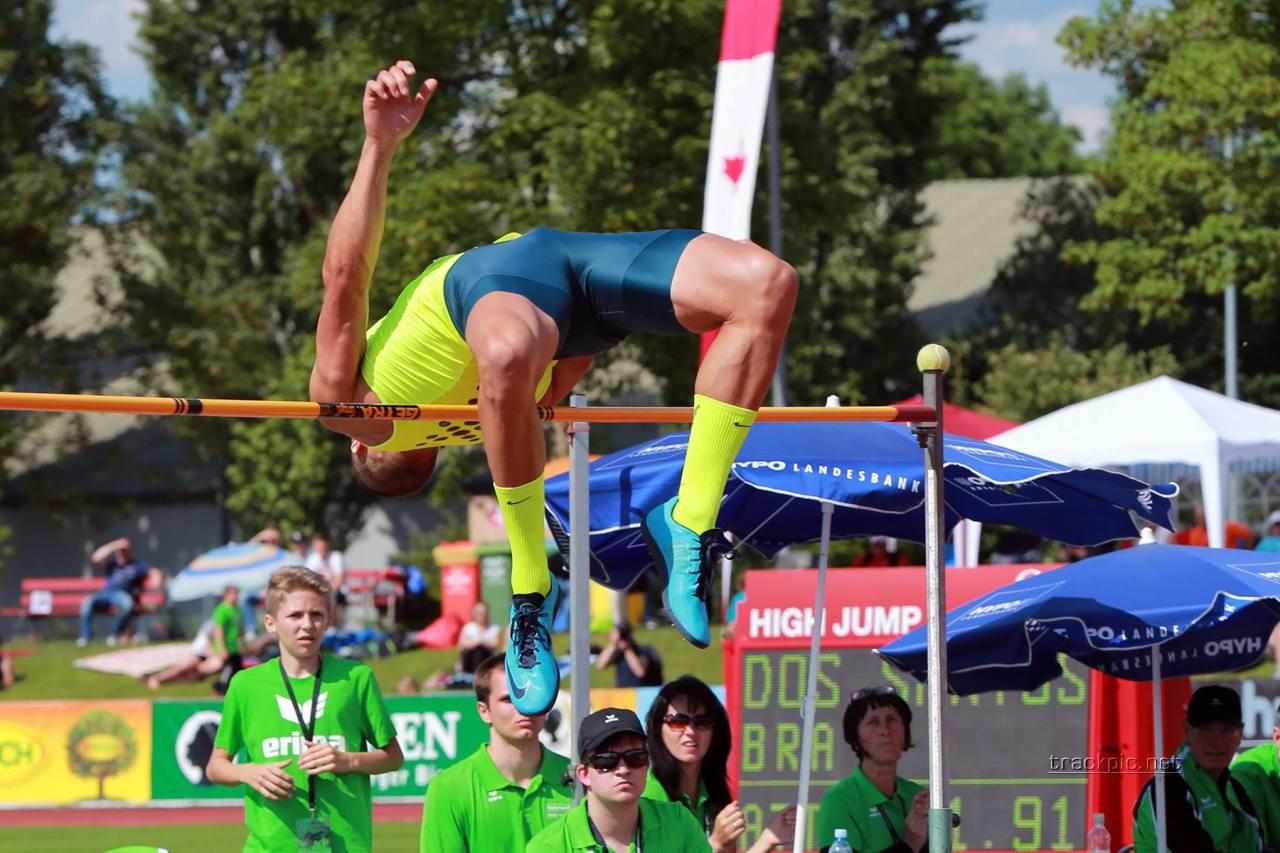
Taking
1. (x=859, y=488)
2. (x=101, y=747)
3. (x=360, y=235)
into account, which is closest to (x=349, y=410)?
(x=360, y=235)

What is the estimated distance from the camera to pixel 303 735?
5.62 m

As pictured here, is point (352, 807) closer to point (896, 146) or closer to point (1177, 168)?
point (1177, 168)

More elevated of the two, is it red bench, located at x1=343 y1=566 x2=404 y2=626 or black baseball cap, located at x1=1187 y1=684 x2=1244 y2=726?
red bench, located at x1=343 y1=566 x2=404 y2=626

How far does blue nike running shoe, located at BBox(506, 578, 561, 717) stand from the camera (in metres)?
4.29

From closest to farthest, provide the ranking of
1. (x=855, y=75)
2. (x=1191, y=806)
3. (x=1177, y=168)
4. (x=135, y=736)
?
(x=1191, y=806) < (x=135, y=736) < (x=1177, y=168) < (x=855, y=75)

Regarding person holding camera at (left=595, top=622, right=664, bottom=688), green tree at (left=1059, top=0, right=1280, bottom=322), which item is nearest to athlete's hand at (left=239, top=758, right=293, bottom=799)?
person holding camera at (left=595, top=622, right=664, bottom=688)

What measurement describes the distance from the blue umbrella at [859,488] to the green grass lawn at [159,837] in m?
5.62

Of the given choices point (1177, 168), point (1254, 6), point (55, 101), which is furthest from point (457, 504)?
point (1254, 6)

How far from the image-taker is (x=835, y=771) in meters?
8.42

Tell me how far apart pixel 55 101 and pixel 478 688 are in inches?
1039

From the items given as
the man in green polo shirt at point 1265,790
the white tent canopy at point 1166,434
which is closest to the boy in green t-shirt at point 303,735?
the man in green polo shirt at point 1265,790

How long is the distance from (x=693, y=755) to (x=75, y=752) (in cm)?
1044

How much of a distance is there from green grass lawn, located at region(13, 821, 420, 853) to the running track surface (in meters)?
0.25

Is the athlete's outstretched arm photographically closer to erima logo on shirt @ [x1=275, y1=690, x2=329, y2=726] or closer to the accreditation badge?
erima logo on shirt @ [x1=275, y1=690, x2=329, y2=726]
